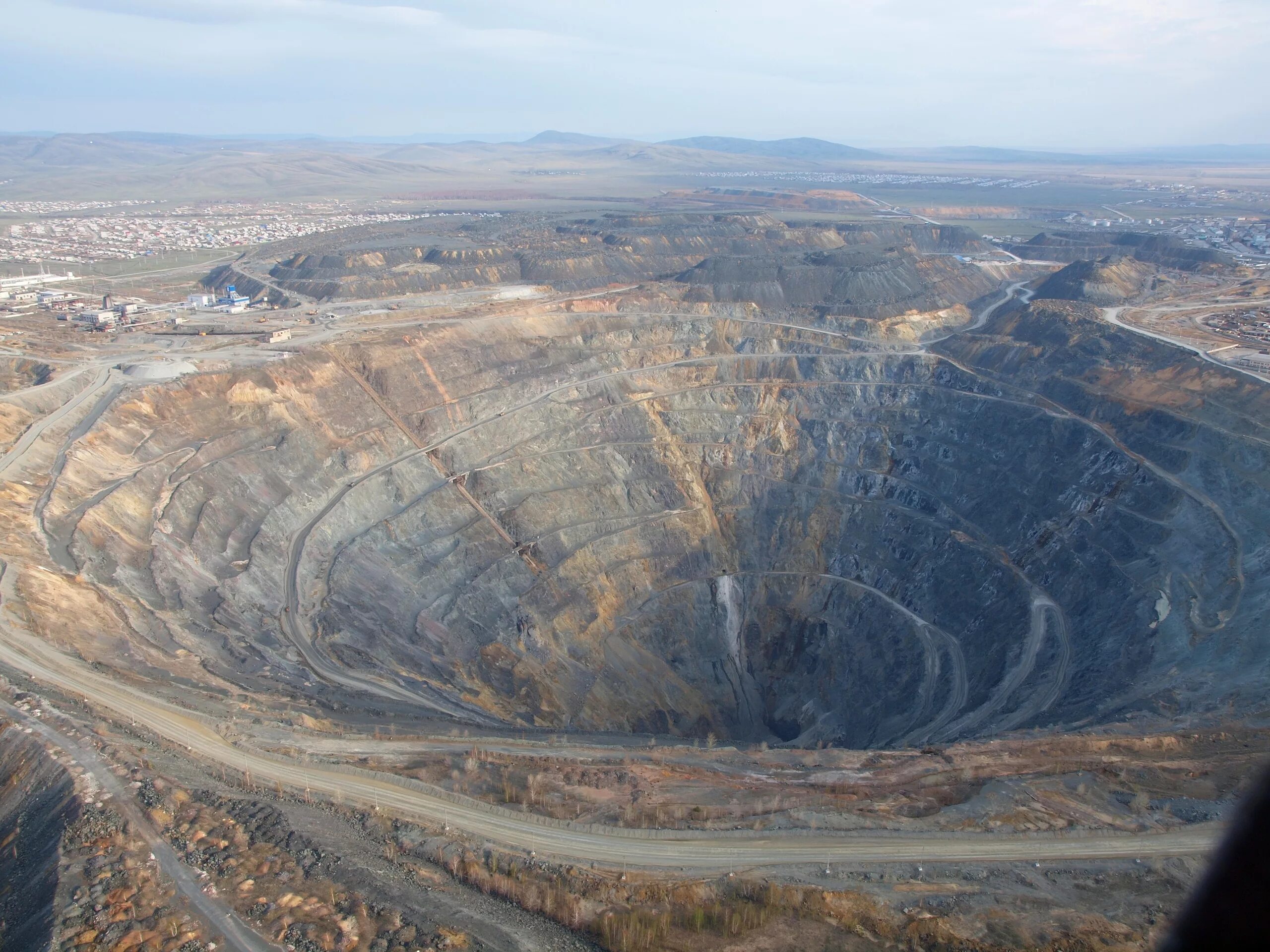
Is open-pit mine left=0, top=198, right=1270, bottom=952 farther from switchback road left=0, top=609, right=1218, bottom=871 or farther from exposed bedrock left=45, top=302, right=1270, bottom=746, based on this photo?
exposed bedrock left=45, top=302, right=1270, bottom=746

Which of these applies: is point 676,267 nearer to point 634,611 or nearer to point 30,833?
point 634,611

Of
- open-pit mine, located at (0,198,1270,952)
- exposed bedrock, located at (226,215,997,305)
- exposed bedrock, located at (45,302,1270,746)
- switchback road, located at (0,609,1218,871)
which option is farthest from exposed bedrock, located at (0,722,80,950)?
exposed bedrock, located at (226,215,997,305)

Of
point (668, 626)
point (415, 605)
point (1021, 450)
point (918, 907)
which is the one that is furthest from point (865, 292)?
point (918, 907)

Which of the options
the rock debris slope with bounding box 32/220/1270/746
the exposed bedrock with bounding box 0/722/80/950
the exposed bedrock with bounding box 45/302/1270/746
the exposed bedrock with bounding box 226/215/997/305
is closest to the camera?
the exposed bedrock with bounding box 0/722/80/950

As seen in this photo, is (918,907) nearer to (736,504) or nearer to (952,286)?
(736,504)

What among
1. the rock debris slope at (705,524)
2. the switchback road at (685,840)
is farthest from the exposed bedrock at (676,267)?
the switchback road at (685,840)
